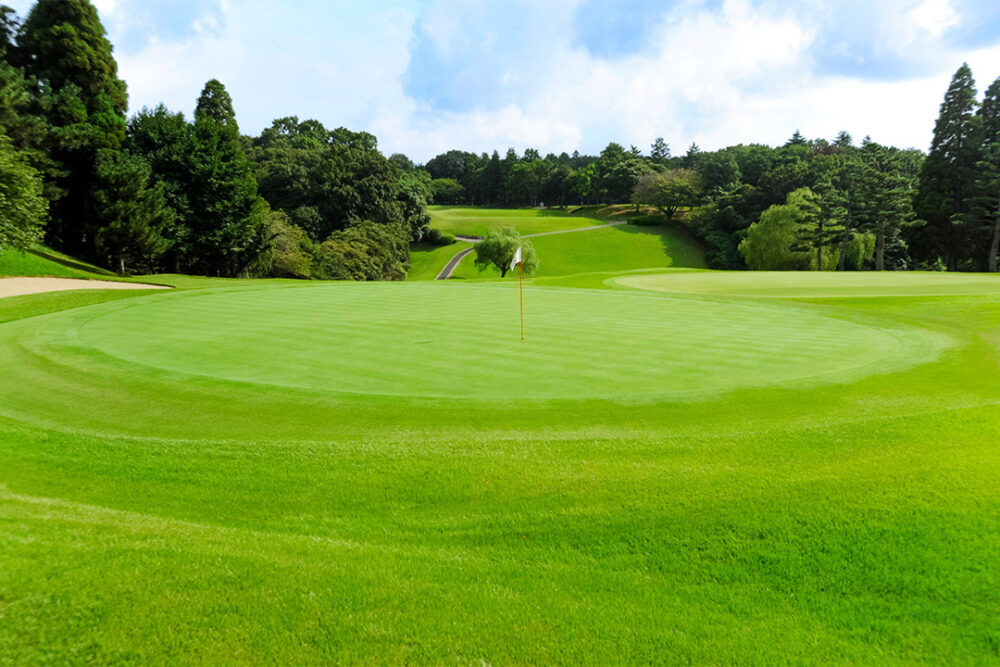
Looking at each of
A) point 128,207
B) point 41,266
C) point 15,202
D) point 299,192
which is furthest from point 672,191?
point 15,202

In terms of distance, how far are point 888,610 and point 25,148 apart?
4223cm

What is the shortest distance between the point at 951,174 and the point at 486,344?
65.7 metres

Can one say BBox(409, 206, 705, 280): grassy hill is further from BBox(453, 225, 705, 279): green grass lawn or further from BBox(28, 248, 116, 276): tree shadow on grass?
BBox(28, 248, 116, 276): tree shadow on grass

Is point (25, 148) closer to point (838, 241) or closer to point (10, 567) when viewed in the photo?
point (10, 567)

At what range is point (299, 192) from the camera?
223 feet

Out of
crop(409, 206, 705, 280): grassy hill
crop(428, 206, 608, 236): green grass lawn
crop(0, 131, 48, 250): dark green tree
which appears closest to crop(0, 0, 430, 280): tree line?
crop(0, 131, 48, 250): dark green tree

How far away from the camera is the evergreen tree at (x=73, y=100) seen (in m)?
34.7

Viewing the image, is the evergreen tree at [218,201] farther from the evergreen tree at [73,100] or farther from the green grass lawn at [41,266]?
the green grass lawn at [41,266]

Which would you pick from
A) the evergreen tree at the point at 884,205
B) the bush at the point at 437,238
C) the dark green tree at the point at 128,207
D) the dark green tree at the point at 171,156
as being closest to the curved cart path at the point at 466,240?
the bush at the point at 437,238

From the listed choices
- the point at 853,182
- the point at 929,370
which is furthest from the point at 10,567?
the point at 853,182

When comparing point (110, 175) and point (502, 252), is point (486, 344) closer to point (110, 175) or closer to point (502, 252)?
point (110, 175)

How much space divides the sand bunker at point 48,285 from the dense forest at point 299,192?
78.5 inches

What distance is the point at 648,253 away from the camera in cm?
7881

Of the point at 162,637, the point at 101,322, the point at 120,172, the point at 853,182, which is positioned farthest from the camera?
the point at 853,182
